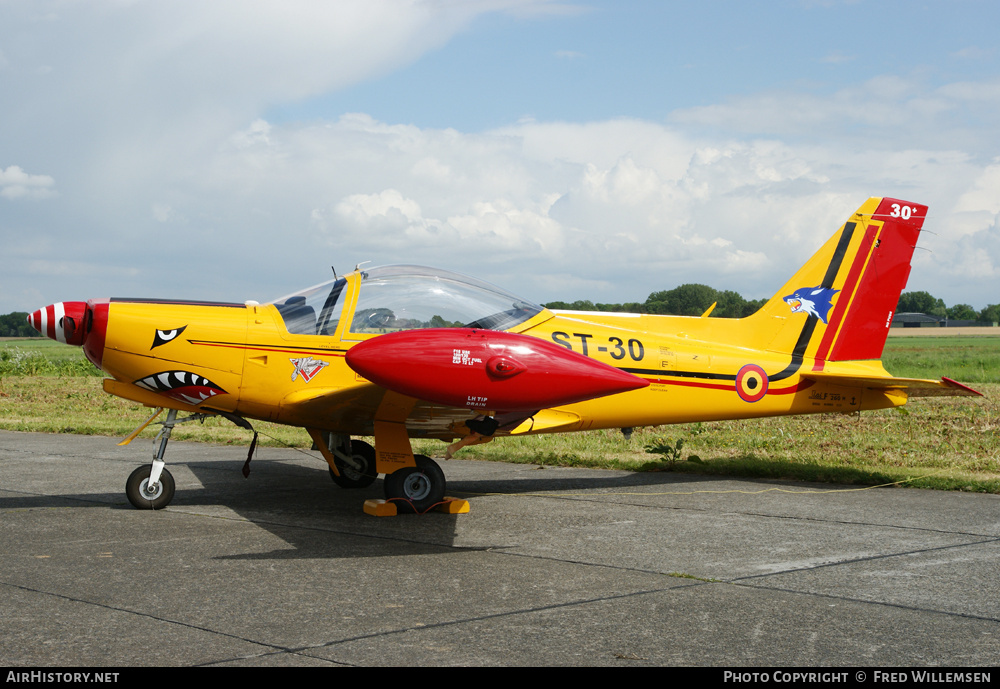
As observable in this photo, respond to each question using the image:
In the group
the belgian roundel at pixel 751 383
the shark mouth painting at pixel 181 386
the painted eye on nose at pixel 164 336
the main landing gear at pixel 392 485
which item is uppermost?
the painted eye on nose at pixel 164 336

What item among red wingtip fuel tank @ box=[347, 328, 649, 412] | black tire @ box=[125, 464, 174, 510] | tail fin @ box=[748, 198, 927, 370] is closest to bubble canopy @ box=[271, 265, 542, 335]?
red wingtip fuel tank @ box=[347, 328, 649, 412]

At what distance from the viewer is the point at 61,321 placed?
7105 mm

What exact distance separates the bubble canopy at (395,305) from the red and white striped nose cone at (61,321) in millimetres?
1651

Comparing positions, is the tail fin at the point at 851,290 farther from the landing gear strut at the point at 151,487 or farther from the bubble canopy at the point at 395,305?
the landing gear strut at the point at 151,487

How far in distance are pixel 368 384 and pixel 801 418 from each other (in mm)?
10157

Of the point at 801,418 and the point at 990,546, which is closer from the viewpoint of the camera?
the point at 990,546

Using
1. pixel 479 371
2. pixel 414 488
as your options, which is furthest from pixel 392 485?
pixel 479 371

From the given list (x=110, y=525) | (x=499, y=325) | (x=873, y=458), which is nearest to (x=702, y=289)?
(x=873, y=458)

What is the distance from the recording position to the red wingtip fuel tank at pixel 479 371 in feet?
19.6

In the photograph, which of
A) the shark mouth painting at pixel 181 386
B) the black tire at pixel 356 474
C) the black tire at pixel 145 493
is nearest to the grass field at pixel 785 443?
the black tire at pixel 356 474

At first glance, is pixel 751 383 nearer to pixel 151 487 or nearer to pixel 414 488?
pixel 414 488

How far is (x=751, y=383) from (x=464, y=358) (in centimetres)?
399

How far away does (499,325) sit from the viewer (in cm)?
787

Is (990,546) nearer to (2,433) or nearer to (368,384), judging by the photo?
(368,384)
